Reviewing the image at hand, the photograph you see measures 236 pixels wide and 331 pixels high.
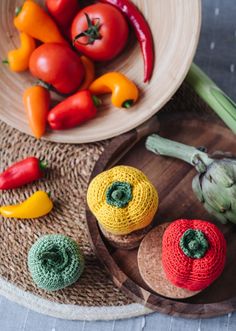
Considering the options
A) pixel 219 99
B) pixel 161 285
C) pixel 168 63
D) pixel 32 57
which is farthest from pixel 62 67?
pixel 161 285

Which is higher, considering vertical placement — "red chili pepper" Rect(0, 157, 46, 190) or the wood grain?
"red chili pepper" Rect(0, 157, 46, 190)

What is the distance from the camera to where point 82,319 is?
1245mm

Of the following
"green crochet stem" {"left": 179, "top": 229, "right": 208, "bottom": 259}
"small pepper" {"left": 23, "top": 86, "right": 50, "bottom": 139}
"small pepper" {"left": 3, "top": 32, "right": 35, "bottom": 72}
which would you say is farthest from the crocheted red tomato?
"small pepper" {"left": 3, "top": 32, "right": 35, "bottom": 72}

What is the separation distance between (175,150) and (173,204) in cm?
12

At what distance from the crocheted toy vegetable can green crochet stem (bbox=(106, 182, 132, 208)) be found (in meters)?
0.14

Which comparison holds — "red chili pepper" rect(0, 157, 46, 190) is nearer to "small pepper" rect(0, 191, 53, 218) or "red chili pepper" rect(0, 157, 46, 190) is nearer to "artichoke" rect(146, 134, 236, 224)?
"small pepper" rect(0, 191, 53, 218)

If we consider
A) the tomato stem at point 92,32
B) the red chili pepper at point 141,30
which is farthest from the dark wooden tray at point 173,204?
the tomato stem at point 92,32

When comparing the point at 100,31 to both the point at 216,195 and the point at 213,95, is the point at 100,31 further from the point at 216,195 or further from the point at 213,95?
the point at 216,195

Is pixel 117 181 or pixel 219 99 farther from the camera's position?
pixel 219 99

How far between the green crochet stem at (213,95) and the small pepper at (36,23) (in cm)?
33

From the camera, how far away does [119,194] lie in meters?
1.13

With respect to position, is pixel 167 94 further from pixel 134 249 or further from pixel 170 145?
pixel 134 249

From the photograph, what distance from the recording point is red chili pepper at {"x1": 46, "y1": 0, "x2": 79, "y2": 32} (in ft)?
4.40

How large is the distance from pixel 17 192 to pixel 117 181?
1.00 feet
